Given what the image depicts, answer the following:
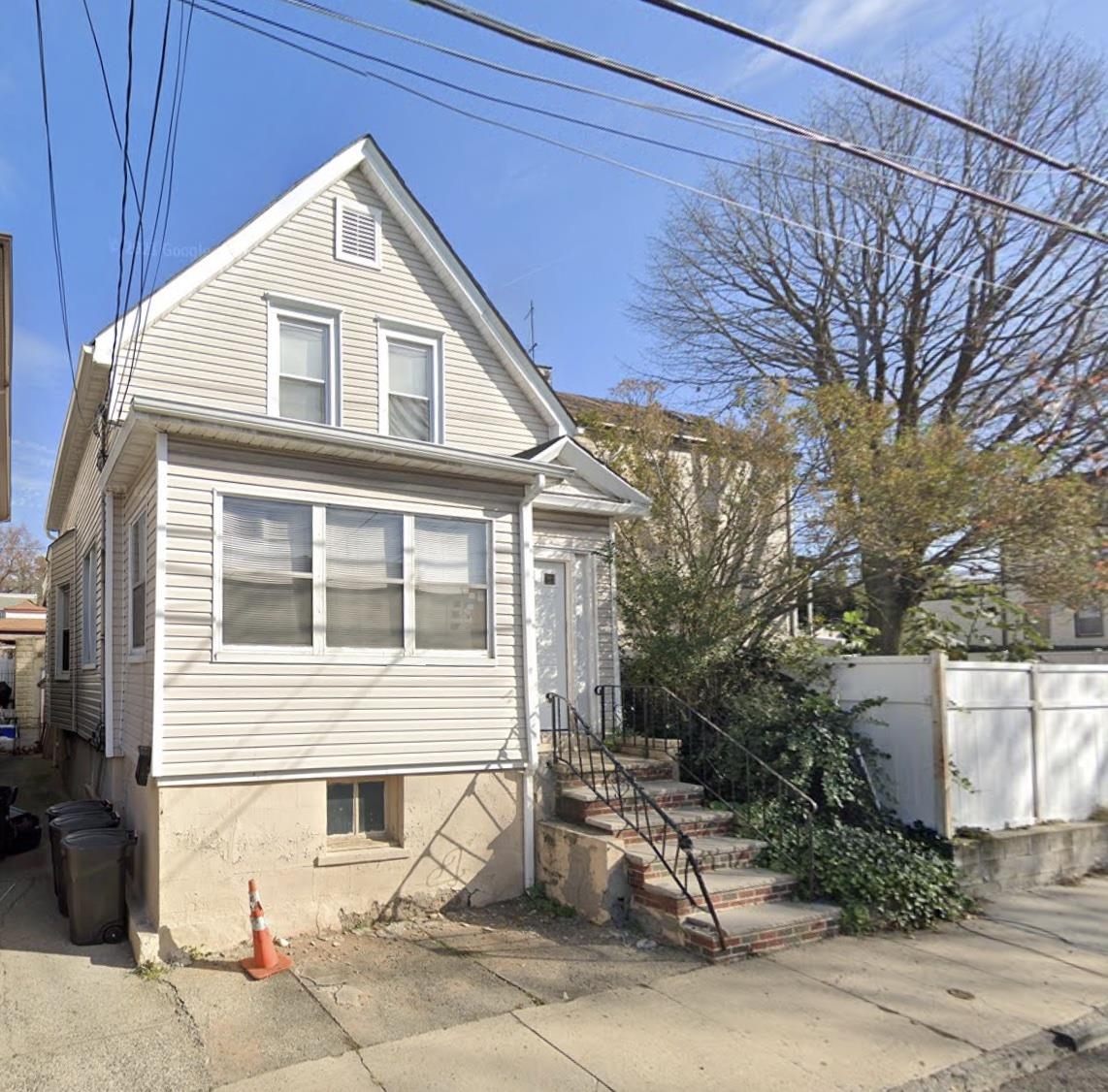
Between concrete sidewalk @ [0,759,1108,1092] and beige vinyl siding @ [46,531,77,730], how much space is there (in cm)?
644

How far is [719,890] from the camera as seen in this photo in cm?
728

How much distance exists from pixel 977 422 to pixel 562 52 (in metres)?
13.0

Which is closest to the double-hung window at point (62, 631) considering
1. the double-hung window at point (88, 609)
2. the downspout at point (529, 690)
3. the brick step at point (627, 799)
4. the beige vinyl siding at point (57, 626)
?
the beige vinyl siding at point (57, 626)

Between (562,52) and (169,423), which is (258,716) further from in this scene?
(562,52)

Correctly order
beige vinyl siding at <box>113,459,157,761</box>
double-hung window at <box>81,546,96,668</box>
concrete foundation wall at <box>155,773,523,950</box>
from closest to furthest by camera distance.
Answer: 1. concrete foundation wall at <box>155,773,523,950</box>
2. beige vinyl siding at <box>113,459,157,761</box>
3. double-hung window at <box>81,546,96,668</box>

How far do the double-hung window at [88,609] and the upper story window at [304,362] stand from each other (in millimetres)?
3221

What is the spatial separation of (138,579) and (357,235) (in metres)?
4.57

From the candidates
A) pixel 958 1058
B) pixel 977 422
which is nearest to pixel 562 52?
pixel 958 1058

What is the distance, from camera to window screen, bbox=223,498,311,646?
738 centimetres

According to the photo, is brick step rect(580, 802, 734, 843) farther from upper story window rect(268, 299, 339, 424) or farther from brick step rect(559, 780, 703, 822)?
upper story window rect(268, 299, 339, 424)

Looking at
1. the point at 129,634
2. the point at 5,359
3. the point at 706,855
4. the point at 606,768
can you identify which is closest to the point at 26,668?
the point at 5,359

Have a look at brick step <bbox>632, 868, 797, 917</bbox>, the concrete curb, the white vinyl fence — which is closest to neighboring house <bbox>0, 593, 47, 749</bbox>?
brick step <bbox>632, 868, 797, 917</bbox>

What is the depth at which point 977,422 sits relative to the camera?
1608 cm

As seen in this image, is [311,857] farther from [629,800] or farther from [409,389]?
[409,389]
